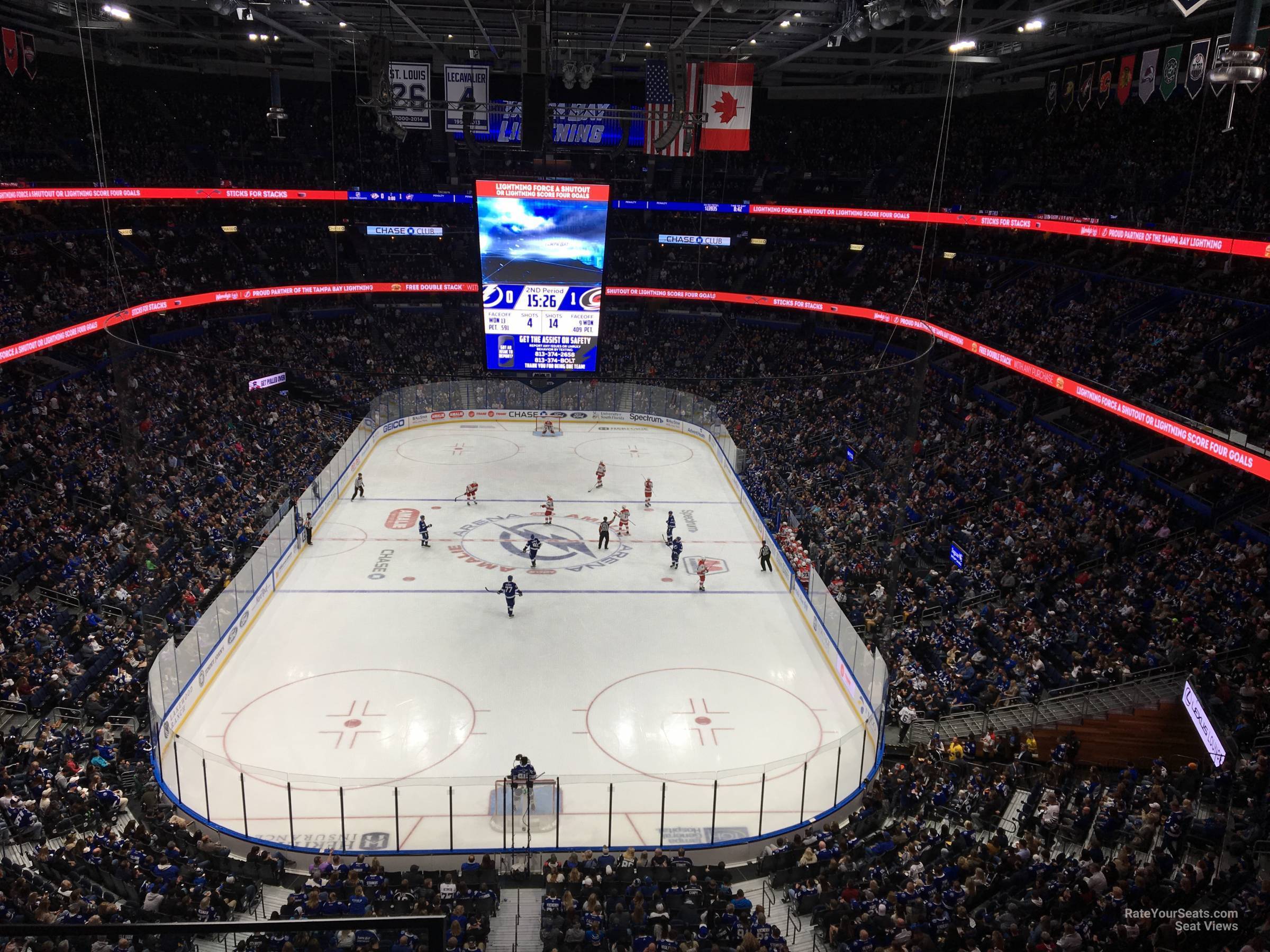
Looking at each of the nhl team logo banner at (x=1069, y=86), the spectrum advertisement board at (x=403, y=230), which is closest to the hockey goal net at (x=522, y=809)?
the nhl team logo banner at (x=1069, y=86)

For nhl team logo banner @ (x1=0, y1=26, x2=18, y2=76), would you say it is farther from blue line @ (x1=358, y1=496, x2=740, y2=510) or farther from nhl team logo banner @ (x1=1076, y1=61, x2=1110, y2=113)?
nhl team logo banner @ (x1=1076, y1=61, x2=1110, y2=113)

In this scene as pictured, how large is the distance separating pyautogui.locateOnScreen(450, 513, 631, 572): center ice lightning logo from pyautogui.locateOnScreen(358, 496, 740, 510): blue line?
139cm

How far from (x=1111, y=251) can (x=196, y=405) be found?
2976 cm

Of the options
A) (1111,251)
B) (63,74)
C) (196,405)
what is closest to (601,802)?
(196,405)

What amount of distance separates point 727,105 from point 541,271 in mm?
8359

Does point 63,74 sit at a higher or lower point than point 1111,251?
higher

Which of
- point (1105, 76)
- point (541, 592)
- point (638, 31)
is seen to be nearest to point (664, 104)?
point (638, 31)

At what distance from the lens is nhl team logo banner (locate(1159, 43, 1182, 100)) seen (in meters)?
19.1

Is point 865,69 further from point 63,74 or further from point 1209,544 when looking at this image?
point 63,74

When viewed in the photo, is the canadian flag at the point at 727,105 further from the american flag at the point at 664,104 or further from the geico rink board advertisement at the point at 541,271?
the geico rink board advertisement at the point at 541,271

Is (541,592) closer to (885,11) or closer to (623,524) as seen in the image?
(623,524)

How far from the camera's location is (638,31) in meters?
31.8

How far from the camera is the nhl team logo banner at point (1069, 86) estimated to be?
24.6m

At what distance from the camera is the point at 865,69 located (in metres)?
34.8
